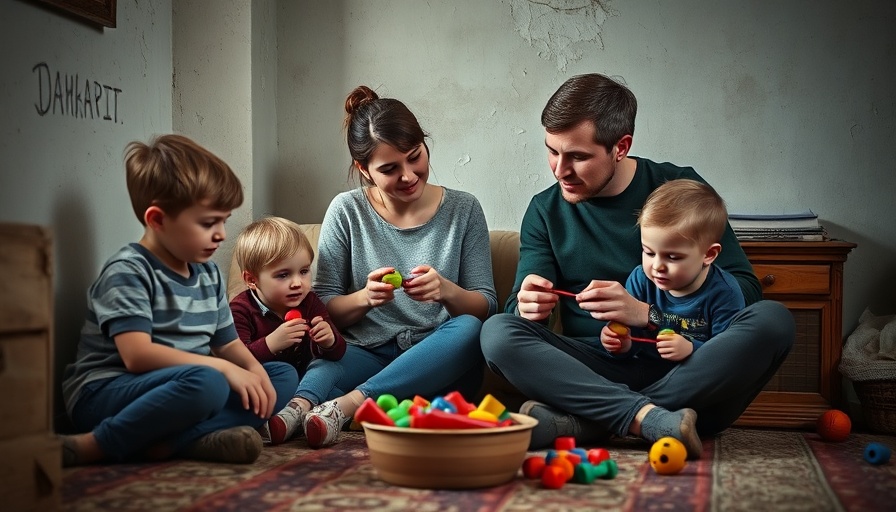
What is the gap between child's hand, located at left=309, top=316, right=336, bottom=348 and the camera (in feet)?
8.30

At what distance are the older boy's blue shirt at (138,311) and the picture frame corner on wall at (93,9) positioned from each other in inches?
24.7

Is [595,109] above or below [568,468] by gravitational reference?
above

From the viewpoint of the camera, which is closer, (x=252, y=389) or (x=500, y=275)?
(x=252, y=389)

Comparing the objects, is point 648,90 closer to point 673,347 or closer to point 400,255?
point 400,255

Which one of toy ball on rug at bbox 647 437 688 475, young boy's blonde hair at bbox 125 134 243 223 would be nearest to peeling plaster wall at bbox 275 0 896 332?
young boy's blonde hair at bbox 125 134 243 223

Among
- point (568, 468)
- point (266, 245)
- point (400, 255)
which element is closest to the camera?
point (568, 468)

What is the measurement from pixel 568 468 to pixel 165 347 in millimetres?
914

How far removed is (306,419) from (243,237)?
24.6 inches

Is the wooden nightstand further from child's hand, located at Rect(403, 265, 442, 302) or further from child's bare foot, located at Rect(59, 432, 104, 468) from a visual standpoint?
child's bare foot, located at Rect(59, 432, 104, 468)

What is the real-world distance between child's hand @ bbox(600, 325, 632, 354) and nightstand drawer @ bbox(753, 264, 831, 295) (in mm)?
856

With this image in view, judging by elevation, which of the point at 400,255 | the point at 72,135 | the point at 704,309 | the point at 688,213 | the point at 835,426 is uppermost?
the point at 72,135

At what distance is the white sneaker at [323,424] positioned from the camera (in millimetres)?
2297

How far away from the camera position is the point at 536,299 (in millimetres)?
2441

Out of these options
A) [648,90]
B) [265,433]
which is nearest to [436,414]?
[265,433]
